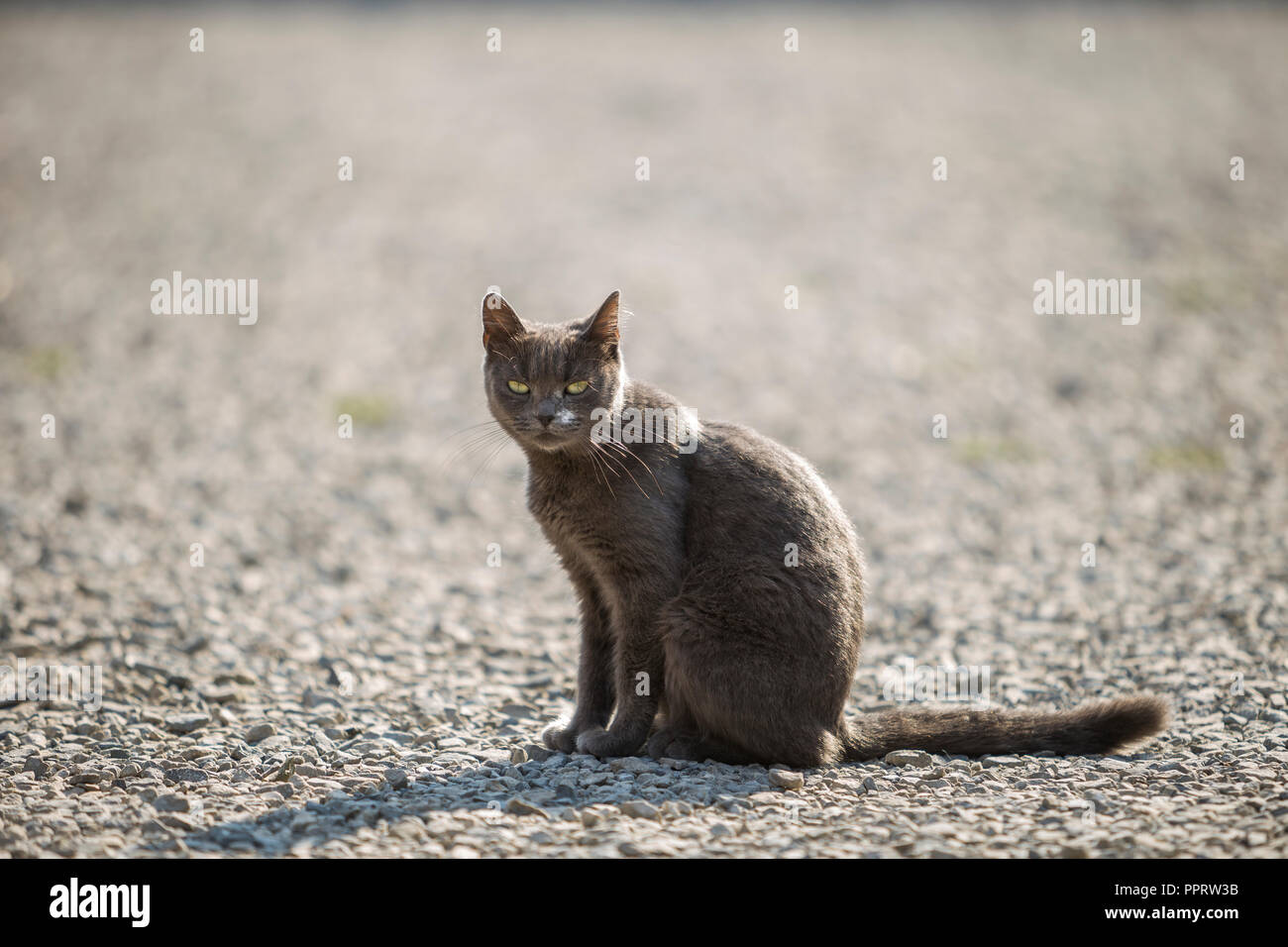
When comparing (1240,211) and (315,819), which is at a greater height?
(1240,211)

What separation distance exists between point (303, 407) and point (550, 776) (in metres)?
7.33

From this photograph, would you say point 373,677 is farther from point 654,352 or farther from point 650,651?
point 654,352

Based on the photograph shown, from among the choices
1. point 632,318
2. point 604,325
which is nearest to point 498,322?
point 604,325

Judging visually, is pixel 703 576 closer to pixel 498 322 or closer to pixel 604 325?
pixel 604 325

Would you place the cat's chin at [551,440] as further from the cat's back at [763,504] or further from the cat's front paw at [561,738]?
the cat's front paw at [561,738]

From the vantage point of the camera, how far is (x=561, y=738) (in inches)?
208

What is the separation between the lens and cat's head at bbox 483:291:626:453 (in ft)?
16.0

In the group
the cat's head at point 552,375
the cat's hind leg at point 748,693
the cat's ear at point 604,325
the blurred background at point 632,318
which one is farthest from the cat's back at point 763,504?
the blurred background at point 632,318

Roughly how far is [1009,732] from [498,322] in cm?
311

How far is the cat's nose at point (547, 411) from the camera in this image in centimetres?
482

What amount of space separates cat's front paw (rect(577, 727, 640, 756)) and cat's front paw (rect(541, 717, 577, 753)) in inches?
5.7

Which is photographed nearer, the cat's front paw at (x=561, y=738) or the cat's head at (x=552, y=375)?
the cat's head at (x=552, y=375)
